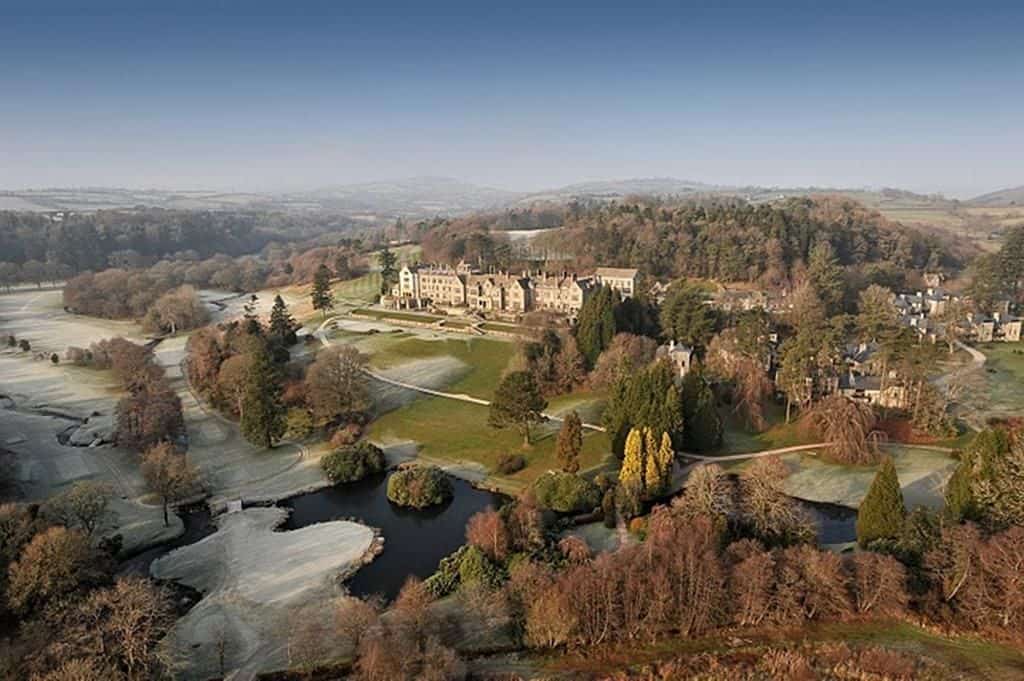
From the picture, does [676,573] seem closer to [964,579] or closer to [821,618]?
[821,618]

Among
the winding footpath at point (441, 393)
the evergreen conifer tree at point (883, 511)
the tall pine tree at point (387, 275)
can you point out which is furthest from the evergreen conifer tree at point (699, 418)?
the tall pine tree at point (387, 275)

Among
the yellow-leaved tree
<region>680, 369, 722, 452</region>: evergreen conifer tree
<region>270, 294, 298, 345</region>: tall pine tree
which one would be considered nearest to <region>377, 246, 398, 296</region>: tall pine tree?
<region>270, 294, 298, 345</region>: tall pine tree

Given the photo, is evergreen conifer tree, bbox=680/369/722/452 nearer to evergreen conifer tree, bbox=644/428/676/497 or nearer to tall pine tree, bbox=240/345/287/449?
evergreen conifer tree, bbox=644/428/676/497

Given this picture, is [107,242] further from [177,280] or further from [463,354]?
[463,354]

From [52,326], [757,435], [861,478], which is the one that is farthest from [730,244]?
[52,326]

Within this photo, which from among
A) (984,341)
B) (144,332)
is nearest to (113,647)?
(144,332)

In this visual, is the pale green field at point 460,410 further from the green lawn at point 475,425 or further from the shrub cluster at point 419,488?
the shrub cluster at point 419,488
